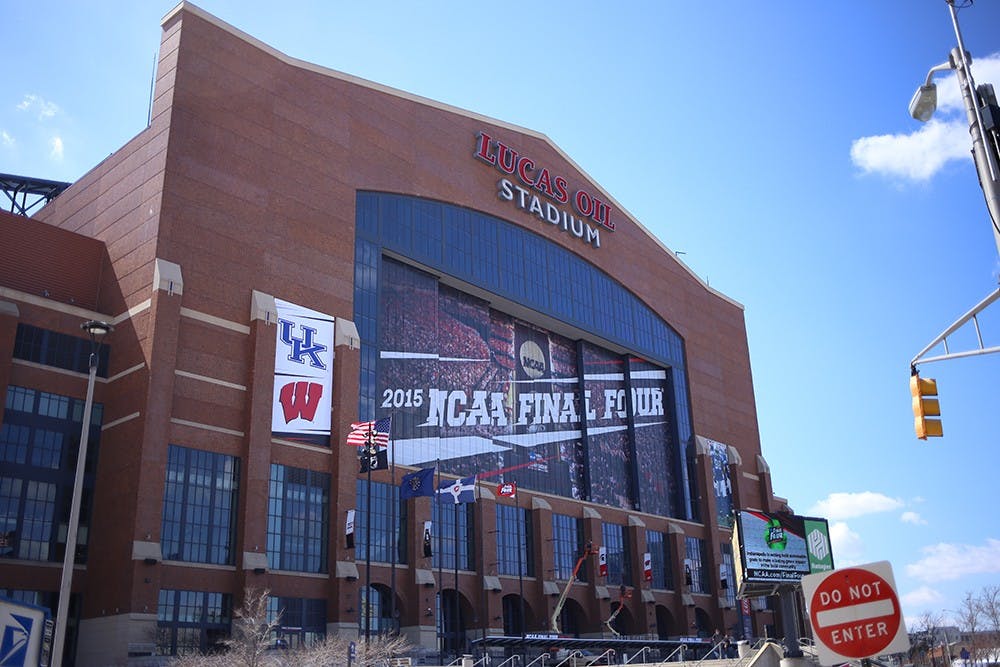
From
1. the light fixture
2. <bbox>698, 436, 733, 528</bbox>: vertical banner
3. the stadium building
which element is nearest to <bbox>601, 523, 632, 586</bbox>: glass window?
the stadium building

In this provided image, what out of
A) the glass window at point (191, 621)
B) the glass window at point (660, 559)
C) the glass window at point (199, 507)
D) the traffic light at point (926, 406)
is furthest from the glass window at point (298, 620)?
the traffic light at point (926, 406)

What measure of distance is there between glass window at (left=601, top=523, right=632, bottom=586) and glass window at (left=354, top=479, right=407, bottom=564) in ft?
82.5

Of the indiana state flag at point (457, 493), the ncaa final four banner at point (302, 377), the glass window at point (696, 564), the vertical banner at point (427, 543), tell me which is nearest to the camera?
the indiana state flag at point (457, 493)

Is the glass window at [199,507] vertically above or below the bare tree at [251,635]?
above

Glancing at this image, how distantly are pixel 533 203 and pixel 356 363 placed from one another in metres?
29.9

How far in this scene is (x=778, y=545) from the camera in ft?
136

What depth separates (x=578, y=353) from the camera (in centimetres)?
9119

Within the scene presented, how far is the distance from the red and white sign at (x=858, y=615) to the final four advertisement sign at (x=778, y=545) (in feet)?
93.6

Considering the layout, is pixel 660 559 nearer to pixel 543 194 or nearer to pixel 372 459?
pixel 543 194

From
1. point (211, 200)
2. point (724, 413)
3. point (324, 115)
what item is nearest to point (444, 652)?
point (211, 200)

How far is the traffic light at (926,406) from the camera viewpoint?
16.7 m

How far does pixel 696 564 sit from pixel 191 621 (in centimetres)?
5725

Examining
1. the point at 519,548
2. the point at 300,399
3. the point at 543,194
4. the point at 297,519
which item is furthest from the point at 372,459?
the point at 543,194

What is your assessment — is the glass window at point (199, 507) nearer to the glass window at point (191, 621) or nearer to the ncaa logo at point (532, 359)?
the glass window at point (191, 621)
